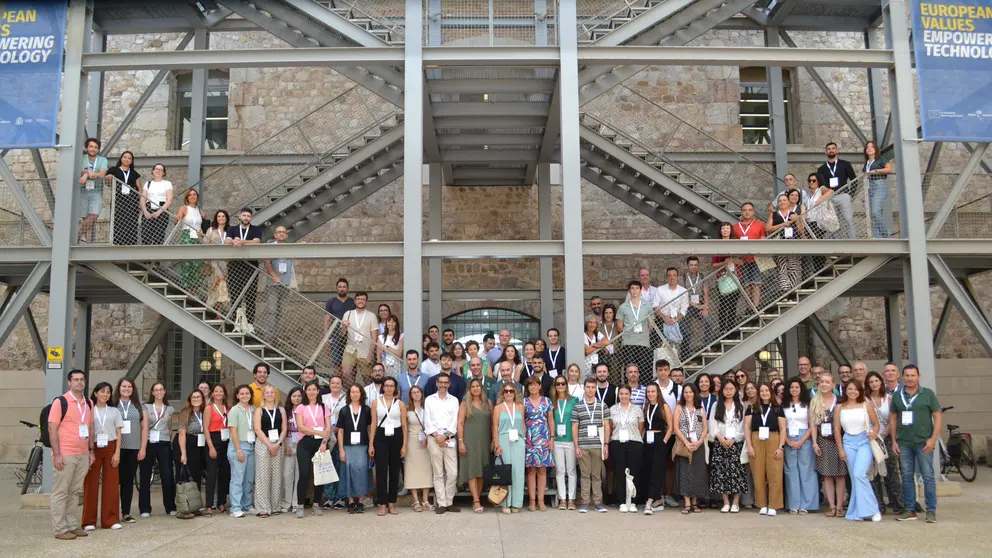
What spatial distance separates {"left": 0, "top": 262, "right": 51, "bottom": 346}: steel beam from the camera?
32.6ft

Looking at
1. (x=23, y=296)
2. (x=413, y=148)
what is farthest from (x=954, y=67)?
(x=23, y=296)

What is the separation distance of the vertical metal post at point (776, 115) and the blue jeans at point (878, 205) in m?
3.54

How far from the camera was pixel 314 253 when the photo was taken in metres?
9.77

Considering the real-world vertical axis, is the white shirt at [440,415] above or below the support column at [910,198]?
below

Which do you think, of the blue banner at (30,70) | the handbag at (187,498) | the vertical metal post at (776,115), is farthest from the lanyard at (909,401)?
the blue banner at (30,70)

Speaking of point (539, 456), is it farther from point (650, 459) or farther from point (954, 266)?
point (954, 266)

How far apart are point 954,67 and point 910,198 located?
180 cm

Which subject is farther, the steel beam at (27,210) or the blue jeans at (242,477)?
the steel beam at (27,210)

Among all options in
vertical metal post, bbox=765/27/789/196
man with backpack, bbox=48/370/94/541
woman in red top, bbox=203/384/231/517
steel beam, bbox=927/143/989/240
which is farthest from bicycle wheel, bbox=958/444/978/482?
man with backpack, bbox=48/370/94/541

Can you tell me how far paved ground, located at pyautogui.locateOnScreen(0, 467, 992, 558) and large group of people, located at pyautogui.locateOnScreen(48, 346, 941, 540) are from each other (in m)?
0.31

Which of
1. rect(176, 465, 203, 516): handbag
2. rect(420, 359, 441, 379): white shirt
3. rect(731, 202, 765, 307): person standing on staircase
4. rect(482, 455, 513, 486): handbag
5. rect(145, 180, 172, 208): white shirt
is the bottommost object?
rect(176, 465, 203, 516): handbag

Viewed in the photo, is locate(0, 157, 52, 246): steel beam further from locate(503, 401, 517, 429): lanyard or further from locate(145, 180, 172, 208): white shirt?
locate(503, 401, 517, 429): lanyard

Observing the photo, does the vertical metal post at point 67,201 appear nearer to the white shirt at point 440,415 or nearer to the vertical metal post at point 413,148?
the vertical metal post at point 413,148

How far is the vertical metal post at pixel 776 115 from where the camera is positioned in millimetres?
13430
